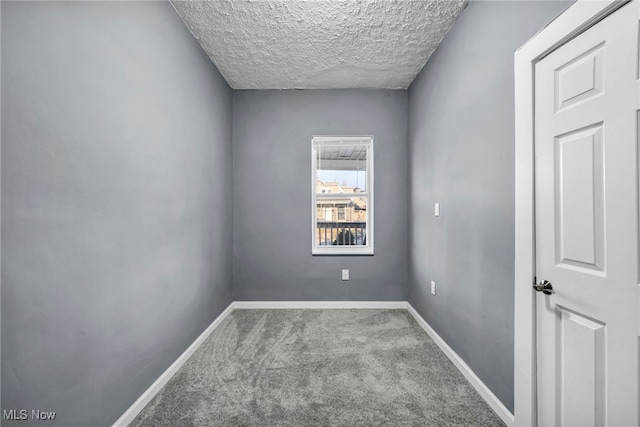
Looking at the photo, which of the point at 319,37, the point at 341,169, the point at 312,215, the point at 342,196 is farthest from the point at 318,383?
the point at 319,37

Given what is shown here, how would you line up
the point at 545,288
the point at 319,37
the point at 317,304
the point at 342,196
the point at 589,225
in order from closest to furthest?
the point at 589,225, the point at 545,288, the point at 319,37, the point at 317,304, the point at 342,196

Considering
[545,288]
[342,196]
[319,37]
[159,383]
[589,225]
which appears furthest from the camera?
[342,196]

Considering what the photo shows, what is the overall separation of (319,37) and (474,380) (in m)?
2.85

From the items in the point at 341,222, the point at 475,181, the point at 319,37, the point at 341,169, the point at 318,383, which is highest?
the point at 319,37

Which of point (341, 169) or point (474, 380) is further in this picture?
point (341, 169)

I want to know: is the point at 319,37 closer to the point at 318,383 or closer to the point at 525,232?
the point at 525,232

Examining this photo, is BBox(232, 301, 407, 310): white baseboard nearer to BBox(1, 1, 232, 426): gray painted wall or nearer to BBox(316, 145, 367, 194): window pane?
BBox(1, 1, 232, 426): gray painted wall

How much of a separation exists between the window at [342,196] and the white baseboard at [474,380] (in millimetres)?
1242

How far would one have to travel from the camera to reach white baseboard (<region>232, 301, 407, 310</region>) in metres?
3.17

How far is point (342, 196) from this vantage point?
10.9 feet

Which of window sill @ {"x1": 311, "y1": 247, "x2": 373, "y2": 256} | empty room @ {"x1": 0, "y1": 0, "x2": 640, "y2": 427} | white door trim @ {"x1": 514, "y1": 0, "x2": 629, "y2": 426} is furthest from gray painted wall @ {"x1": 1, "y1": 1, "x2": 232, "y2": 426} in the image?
white door trim @ {"x1": 514, "y1": 0, "x2": 629, "y2": 426}

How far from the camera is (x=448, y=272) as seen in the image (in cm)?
216

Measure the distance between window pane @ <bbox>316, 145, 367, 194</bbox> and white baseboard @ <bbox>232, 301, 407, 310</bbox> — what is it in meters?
1.39

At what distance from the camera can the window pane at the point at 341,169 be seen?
3.32m
